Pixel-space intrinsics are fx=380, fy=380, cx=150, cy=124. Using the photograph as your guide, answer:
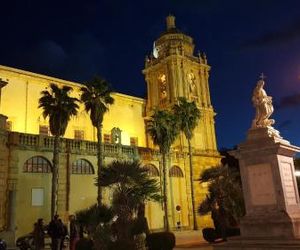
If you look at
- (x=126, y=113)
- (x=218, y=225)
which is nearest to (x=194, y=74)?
(x=126, y=113)

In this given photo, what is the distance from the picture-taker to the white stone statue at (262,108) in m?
16.5

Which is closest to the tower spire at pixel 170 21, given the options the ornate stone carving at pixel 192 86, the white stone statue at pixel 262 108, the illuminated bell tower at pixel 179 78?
the illuminated bell tower at pixel 179 78

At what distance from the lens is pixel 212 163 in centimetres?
5212

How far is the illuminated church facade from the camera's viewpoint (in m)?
31.4

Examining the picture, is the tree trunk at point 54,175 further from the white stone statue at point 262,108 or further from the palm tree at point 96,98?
the white stone statue at point 262,108

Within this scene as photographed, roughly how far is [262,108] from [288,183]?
3422 millimetres

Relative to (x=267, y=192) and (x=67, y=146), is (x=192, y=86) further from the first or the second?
(x=267, y=192)

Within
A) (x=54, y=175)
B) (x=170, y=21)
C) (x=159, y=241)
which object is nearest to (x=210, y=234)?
(x=159, y=241)

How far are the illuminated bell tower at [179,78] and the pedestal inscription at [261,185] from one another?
34.4 metres

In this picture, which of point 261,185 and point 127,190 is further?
point 261,185

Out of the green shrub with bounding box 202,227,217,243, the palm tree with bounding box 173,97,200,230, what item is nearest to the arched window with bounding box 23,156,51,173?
the green shrub with bounding box 202,227,217,243

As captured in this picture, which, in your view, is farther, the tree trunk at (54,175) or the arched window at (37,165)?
the arched window at (37,165)

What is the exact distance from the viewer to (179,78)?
53562 millimetres

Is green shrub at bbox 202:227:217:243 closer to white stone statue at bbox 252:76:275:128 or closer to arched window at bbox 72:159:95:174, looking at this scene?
white stone statue at bbox 252:76:275:128
